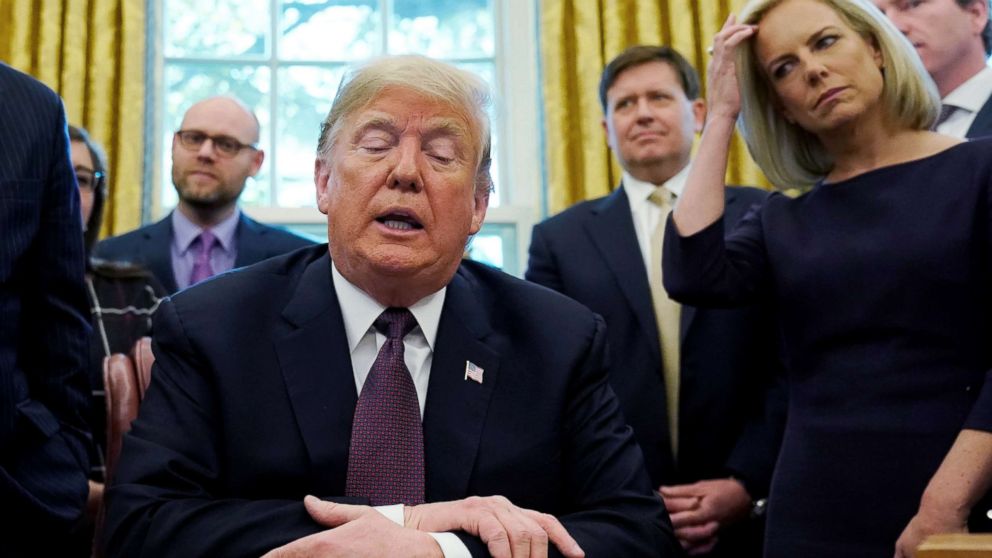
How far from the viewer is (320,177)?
6.31ft

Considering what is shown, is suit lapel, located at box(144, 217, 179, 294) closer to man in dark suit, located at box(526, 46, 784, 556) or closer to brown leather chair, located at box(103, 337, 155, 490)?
man in dark suit, located at box(526, 46, 784, 556)

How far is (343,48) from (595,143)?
4.62 feet

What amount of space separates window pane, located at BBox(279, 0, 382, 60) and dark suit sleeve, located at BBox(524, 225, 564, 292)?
2553 millimetres

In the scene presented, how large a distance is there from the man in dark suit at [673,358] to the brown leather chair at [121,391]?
1.24m

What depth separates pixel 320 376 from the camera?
1731mm

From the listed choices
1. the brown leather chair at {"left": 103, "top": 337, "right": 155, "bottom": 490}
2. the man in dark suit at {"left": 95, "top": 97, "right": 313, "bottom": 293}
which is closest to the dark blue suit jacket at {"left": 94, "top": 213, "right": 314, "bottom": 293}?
the man in dark suit at {"left": 95, "top": 97, "right": 313, "bottom": 293}

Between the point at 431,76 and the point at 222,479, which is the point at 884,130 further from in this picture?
the point at 222,479

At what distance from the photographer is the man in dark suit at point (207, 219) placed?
12.0ft

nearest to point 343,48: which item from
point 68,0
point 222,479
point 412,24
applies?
point 412,24

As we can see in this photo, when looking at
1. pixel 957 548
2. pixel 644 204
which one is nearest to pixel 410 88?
pixel 957 548

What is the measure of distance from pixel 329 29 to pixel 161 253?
6.79 feet

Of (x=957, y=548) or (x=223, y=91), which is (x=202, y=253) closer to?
(x=223, y=91)

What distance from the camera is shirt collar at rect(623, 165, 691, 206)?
312 centimetres

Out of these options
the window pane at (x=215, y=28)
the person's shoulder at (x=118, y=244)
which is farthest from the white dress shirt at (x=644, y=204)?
the window pane at (x=215, y=28)
